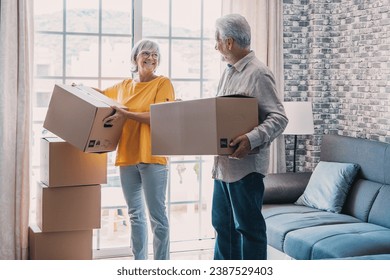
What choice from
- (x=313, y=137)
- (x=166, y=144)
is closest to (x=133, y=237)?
(x=166, y=144)

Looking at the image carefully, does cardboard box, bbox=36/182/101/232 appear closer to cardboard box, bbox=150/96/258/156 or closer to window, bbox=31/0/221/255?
window, bbox=31/0/221/255

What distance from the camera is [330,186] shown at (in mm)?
4344

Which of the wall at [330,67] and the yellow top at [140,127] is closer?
the yellow top at [140,127]

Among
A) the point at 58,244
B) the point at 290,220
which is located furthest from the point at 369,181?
the point at 58,244

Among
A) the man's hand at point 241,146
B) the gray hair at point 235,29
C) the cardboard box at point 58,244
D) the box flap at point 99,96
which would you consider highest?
the gray hair at point 235,29

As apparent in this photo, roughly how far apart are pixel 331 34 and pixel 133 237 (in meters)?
2.54

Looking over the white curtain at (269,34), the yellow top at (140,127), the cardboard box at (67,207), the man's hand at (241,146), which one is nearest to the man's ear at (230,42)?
the man's hand at (241,146)

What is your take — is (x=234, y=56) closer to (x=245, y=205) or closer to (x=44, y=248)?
(x=245, y=205)

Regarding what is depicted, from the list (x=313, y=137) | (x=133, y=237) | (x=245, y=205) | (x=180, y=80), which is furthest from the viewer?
(x=313, y=137)

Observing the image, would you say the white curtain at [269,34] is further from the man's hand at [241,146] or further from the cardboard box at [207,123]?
the man's hand at [241,146]

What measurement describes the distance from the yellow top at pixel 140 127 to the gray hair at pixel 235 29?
2.60 ft

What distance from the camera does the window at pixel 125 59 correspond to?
4.48 metres

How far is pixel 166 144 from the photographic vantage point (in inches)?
121

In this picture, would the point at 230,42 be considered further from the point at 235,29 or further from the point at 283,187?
the point at 283,187
